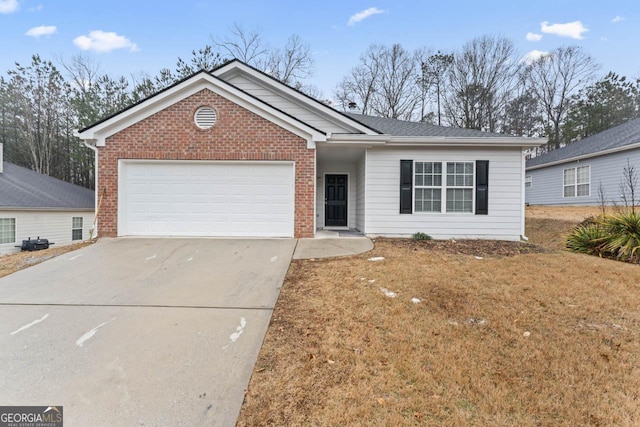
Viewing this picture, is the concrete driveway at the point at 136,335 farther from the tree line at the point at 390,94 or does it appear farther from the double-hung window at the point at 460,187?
the tree line at the point at 390,94

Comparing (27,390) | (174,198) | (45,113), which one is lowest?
(27,390)

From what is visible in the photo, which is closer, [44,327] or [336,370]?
[336,370]

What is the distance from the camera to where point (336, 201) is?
10.9 metres

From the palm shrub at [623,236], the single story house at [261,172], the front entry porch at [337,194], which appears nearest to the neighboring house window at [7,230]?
the single story house at [261,172]

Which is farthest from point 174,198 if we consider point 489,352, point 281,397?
point 489,352

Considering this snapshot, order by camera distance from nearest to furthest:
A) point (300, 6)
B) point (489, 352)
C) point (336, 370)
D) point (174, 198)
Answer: point (336, 370), point (489, 352), point (174, 198), point (300, 6)

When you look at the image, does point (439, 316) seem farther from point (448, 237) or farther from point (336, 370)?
point (448, 237)

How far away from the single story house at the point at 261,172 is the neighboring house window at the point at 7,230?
10.4 meters

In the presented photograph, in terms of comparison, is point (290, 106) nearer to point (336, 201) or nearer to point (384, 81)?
point (336, 201)

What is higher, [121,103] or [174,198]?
[121,103]

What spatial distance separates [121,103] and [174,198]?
2353cm

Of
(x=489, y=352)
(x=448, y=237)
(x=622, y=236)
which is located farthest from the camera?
(x=448, y=237)

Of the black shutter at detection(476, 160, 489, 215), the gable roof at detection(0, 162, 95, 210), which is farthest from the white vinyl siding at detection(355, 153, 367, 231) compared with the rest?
the gable roof at detection(0, 162, 95, 210)

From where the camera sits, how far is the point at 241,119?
7.73 meters
